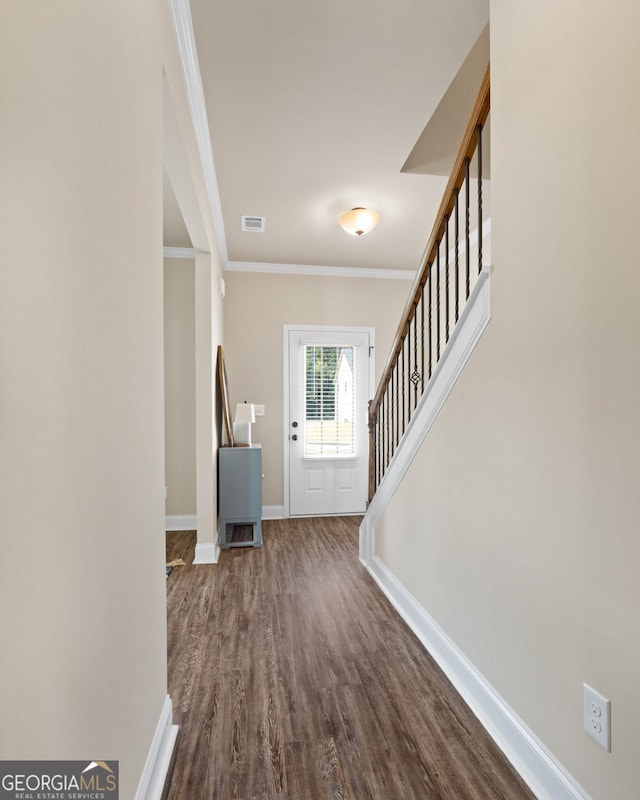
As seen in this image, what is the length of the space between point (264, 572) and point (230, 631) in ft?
2.84

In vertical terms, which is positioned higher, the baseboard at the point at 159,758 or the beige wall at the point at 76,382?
the beige wall at the point at 76,382

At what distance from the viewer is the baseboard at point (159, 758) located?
125 centimetres

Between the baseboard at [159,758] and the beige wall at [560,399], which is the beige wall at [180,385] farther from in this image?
the beige wall at [560,399]

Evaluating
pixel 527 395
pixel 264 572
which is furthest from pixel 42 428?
pixel 264 572

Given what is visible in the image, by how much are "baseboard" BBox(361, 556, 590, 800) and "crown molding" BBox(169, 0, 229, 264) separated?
2.91 m

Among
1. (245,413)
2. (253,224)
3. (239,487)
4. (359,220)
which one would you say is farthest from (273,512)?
(359,220)

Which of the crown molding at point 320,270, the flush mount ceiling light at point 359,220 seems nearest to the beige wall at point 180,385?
the crown molding at point 320,270

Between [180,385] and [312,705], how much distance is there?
3.32 meters

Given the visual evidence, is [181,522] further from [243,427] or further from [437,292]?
[437,292]

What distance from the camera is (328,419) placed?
4984mm

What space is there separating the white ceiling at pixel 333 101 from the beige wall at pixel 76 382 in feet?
2.50

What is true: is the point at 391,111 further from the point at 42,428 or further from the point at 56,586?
the point at 56,586

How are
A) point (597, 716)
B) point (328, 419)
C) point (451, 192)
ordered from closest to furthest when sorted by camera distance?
point (597, 716)
point (451, 192)
point (328, 419)

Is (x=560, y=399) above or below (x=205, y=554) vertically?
above
